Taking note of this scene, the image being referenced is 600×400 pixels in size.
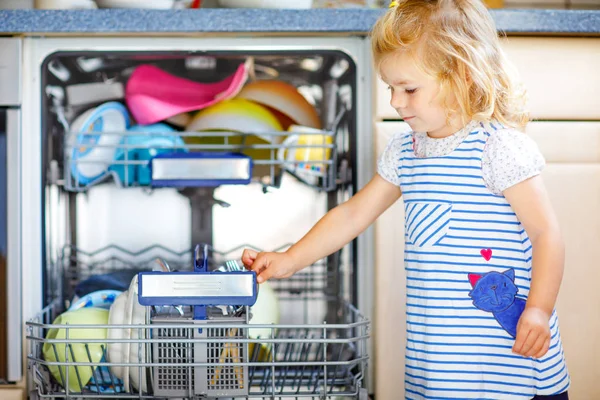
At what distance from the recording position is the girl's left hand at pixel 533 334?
96 centimetres

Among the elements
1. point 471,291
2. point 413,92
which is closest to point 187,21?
point 413,92

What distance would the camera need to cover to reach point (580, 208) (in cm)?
129

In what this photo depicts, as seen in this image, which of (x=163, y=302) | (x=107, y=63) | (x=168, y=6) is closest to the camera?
(x=163, y=302)

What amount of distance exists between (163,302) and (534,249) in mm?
524

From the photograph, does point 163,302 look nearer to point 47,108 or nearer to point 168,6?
point 47,108

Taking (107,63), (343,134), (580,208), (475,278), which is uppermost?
(107,63)

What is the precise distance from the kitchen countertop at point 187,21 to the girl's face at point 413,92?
202mm

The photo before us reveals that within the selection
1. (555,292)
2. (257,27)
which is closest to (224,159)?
(257,27)

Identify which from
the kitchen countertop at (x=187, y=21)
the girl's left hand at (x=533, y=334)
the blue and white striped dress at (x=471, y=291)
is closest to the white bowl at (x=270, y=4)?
the kitchen countertop at (x=187, y=21)

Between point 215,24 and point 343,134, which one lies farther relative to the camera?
point 343,134

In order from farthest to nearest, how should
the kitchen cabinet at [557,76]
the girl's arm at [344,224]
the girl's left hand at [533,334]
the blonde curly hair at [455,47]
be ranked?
the kitchen cabinet at [557,76] < the girl's arm at [344,224] < the blonde curly hair at [455,47] < the girl's left hand at [533,334]

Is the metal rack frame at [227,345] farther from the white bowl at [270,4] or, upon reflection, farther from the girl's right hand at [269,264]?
the white bowl at [270,4]

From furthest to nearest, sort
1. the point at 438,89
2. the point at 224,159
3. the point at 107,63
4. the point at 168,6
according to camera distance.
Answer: the point at 107,63, the point at 168,6, the point at 224,159, the point at 438,89

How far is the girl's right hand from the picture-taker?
3.81 feet
